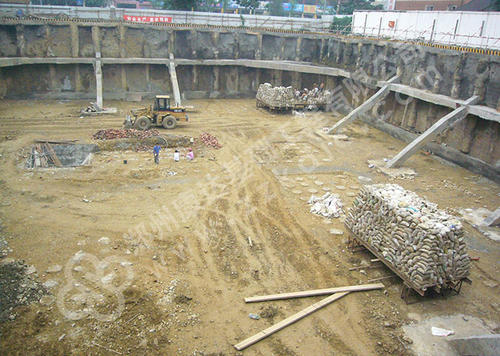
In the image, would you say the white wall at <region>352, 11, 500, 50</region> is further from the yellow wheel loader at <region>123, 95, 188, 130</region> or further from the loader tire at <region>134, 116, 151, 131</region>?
the loader tire at <region>134, 116, 151, 131</region>

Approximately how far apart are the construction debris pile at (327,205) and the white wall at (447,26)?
13688 millimetres

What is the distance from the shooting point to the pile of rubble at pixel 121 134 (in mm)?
16891

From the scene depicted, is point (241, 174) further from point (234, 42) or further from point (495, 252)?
point (234, 42)

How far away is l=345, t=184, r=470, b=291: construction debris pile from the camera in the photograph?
306 inches

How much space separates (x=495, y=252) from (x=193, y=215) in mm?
8057

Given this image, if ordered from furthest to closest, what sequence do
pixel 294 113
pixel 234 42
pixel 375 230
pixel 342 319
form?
pixel 234 42, pixel 294 113, pixel 375 230, pixel 342 319

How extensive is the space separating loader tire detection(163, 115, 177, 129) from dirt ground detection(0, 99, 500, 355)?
302 cm

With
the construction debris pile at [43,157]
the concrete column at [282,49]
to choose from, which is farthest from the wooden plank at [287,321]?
the concrete column at [282,49]

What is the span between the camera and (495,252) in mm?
10203

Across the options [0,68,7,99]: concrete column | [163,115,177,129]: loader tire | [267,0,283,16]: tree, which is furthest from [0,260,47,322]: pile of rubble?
[267,0,283,16]: tree

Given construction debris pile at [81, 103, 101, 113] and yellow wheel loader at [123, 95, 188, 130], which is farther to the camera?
construction debris pile at [81, 103, 101, 113]

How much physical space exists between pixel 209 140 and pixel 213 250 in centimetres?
854

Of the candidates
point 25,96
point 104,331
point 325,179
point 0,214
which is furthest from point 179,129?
point 104,331

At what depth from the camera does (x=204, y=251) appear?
960 centimetres
